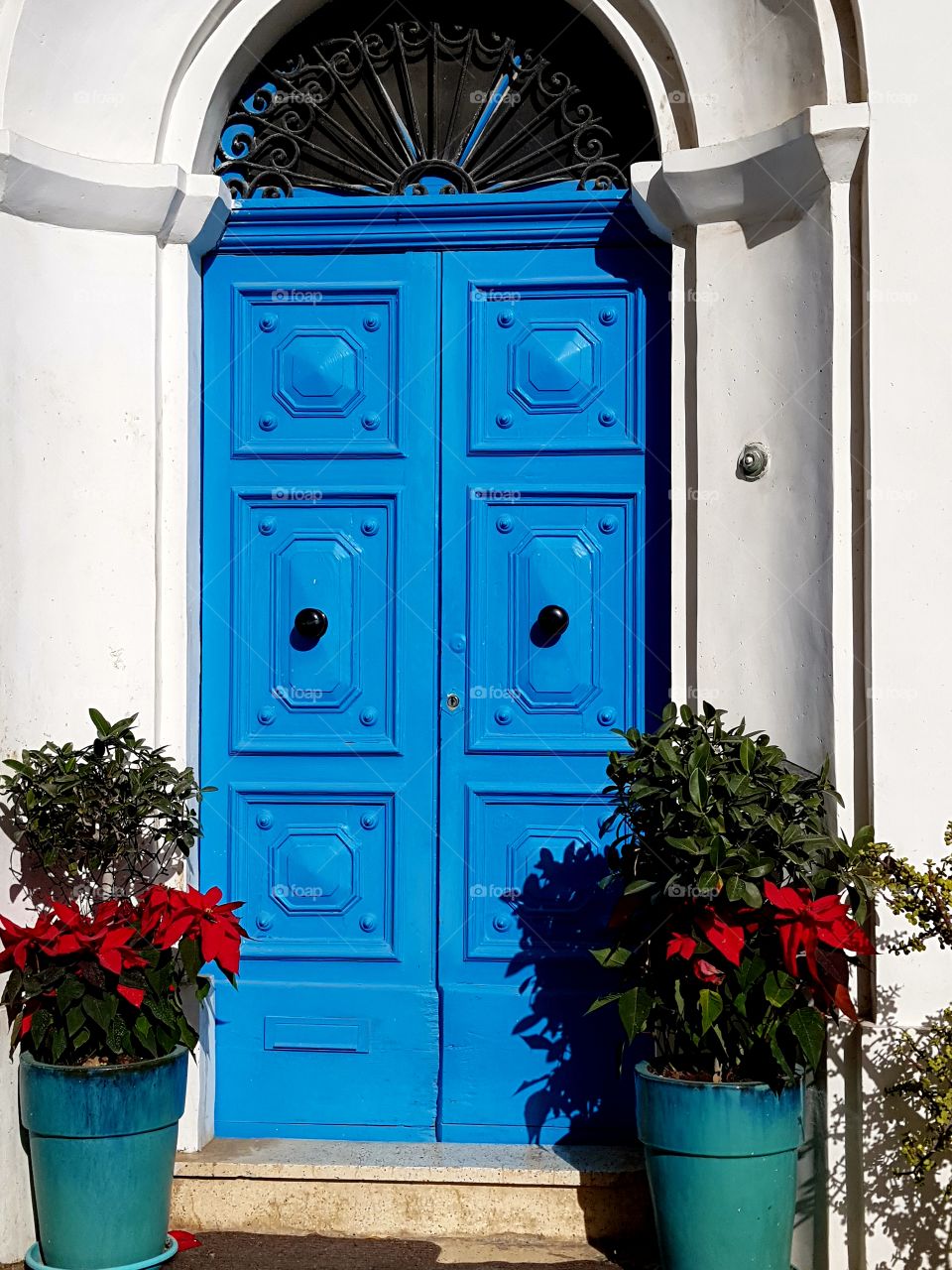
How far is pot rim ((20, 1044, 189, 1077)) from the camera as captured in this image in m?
4.28

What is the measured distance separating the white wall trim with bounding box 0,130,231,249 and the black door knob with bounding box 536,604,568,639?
Result: 1.69m

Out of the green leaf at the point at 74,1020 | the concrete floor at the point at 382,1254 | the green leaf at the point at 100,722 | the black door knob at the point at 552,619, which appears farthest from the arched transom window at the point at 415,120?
the concrete floor at the point at 382,1254

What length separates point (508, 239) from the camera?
17.0 feet

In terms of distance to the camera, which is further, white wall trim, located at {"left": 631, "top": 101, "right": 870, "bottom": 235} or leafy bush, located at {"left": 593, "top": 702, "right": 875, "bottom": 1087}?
white wall trim, located at {"left": 631, "top": 101, "right": 870, "bottom": 235}

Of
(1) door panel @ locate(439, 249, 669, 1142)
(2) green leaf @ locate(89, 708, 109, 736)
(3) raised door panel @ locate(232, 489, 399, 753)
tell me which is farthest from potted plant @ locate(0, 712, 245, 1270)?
(1) door panel @ locate(439, 249, 669, 1142)

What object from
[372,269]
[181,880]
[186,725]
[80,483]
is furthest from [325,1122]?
[372,269]

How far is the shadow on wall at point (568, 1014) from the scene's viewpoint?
5.02 metres

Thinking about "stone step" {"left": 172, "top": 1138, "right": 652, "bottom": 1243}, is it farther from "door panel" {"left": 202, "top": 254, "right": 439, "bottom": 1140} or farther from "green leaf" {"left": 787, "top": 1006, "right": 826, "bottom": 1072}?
→ "green leaf" {"left": 787, "top": 1006, "right": 826, "bottom": 1072}

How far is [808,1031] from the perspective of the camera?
407 centimetres

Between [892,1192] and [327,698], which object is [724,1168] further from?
[327,698]

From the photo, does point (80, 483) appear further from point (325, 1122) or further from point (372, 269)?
point (325, 1122)

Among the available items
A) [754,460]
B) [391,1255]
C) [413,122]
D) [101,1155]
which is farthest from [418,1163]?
[413,122]

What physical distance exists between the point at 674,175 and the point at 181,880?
2.73 metres

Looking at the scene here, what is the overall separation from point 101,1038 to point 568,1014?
59.6 inches
